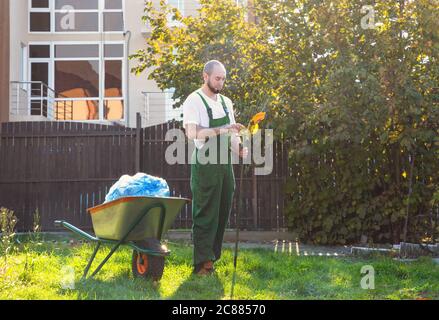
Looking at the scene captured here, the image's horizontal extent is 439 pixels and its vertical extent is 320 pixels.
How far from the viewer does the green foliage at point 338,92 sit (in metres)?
8.24

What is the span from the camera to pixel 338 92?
8.34 metres

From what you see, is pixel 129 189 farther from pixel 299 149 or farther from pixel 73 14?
pixel 73 14

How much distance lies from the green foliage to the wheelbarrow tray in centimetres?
346

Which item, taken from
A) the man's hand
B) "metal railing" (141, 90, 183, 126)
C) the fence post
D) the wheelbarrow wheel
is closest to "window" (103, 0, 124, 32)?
"metal railing" (141, 90, 183, 126)

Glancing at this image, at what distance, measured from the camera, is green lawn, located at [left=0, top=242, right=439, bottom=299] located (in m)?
4.95

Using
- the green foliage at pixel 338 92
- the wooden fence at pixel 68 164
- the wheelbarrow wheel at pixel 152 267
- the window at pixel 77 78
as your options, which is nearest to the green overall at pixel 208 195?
the wheelbarrow wheel at pixel 152 267

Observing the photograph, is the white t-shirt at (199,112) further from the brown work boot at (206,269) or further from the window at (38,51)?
the window at (38,51)

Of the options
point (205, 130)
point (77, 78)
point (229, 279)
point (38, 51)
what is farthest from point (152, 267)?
point (38, 51)

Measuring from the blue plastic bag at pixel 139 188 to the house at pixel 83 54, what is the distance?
1465cm

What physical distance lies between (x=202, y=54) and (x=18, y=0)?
41.6 feet

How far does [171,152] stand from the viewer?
11164mm

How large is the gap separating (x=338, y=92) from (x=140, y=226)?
154 inches

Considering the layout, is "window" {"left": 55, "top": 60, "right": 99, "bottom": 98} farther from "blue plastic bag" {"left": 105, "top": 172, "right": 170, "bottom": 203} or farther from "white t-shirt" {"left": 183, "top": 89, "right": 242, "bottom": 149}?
"white t-shirt" {"left": 183, "top": 89, "right": 242, "bottom": 149}
